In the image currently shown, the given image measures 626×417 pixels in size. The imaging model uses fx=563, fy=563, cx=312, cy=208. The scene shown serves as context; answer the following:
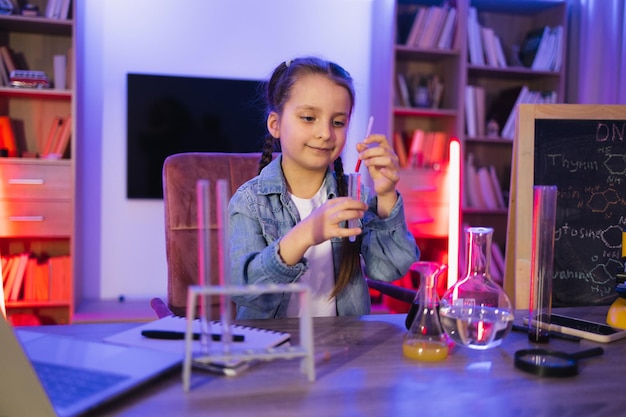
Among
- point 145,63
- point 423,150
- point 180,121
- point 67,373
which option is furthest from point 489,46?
point 67,373

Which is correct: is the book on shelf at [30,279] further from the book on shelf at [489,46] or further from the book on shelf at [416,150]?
the book on shelf at [489,46]

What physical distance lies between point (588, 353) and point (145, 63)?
10.6ft

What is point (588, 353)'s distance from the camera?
2.76 feet

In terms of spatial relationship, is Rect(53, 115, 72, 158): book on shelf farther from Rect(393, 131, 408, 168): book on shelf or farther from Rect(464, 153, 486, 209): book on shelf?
Rect(464, 153, 486, 209): book on shelf

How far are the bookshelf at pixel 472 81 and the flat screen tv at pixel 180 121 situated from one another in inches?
37.5

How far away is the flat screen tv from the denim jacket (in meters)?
2.09

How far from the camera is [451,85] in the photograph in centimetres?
357

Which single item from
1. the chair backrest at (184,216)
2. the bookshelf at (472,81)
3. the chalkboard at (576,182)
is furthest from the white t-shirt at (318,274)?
the bookshelf at (472,81)

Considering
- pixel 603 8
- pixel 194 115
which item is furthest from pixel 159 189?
pixel 603 8

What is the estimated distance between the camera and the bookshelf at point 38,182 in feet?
9.87

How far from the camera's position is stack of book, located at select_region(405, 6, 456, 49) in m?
3.44

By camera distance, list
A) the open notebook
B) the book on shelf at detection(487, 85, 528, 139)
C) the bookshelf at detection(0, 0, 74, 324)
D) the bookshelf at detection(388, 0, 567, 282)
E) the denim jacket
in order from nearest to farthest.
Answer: the open notebook
the denim jacket
the bookshelf at detection(0, 0, 74, 324)
the bookshelf at detection(388, 0, 567, 282)
the book on shelf at detection(487, 85, 528, 139)

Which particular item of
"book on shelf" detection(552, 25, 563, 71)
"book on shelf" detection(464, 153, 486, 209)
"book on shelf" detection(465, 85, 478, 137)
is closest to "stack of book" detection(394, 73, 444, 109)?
"book on shelf" detection(465, 85, 478, 137)

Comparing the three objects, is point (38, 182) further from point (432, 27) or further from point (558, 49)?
point (558, 49)
